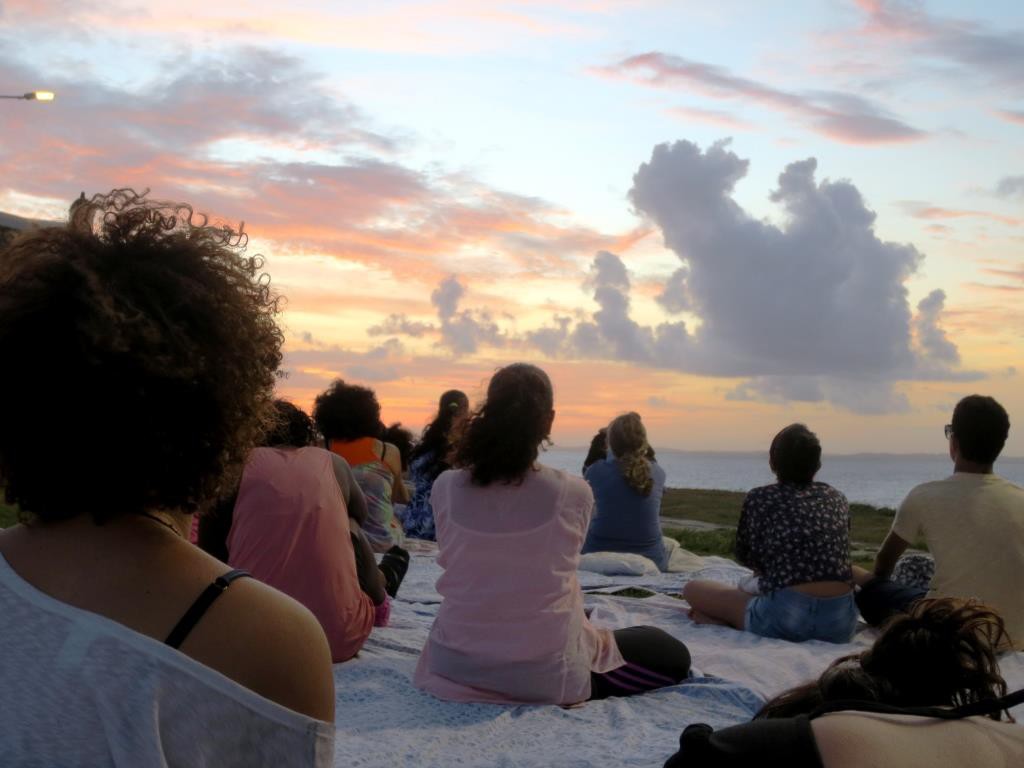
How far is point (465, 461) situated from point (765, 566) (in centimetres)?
255

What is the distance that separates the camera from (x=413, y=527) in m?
11.1

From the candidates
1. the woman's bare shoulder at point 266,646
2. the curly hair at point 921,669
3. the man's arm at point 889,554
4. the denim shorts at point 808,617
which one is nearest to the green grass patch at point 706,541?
the man's arm at point 889,554

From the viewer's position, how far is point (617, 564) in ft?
30.3

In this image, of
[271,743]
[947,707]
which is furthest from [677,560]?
[271,743]

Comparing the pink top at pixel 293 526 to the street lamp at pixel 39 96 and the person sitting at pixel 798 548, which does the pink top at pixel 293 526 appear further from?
the street lamp at pixel 39 96

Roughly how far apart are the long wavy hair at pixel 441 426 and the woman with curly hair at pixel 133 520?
800 cm

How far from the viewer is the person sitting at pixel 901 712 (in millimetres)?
1893

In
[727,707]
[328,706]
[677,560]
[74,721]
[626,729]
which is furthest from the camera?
[677,560]

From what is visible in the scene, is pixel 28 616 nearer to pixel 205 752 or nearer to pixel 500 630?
pixel 205 752

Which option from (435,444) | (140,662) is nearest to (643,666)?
(140,662)

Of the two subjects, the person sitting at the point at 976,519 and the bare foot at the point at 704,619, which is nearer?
the person sitting at the point at 976,519

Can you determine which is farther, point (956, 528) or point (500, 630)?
point (956, 528)

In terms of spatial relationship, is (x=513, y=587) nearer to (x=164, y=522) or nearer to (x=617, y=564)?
(x=164, y=522)

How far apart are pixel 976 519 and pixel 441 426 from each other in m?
4.86
